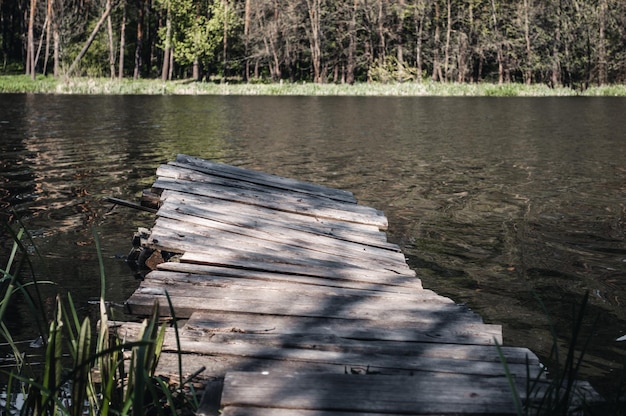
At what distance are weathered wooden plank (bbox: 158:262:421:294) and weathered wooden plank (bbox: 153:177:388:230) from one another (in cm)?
174

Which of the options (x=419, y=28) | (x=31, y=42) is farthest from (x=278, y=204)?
(x=419, y=28)

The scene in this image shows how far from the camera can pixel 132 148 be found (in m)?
13.5

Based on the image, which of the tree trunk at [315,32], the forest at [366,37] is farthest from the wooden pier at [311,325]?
the tree trunk at [315,32]

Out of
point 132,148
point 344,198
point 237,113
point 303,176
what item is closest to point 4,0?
point 237,113

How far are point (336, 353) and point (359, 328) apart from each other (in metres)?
0.30

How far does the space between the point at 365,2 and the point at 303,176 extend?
38.2m

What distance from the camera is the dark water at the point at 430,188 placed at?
482 cm

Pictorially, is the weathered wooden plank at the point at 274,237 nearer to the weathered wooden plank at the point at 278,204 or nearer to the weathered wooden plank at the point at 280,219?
the weathered wooden plank at the point at 280,219

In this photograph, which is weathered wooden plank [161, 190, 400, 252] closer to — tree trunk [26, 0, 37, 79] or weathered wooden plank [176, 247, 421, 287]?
weathered wooden plank [176, 247, 421, 287]

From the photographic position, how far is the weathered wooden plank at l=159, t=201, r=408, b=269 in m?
4.46

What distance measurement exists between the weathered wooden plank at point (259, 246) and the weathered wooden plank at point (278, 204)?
0.86m

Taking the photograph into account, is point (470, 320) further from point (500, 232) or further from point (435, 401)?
point (500, 232)

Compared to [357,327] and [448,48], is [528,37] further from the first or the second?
[357,327]

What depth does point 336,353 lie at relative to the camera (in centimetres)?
268
